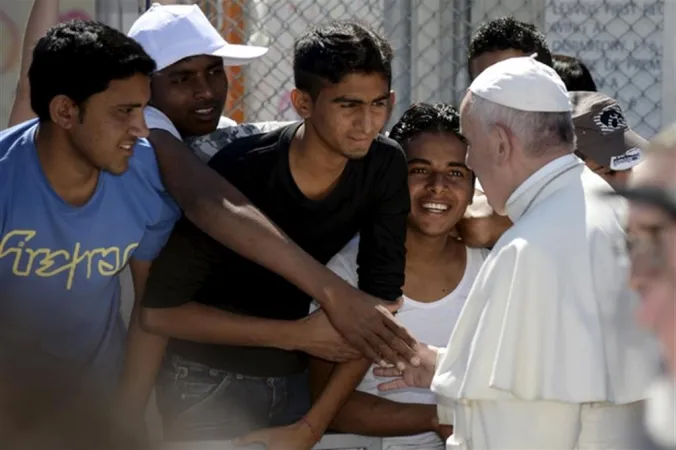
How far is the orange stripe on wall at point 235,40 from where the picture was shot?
518 centimetres

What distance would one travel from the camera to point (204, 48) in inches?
155

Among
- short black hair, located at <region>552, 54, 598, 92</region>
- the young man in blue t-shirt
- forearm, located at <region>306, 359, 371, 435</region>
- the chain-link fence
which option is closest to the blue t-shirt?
the young man in blue t-shirt

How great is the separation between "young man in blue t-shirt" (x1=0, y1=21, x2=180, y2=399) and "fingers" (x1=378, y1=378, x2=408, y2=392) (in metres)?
0.83

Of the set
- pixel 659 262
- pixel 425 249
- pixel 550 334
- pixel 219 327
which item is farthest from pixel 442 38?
pixel 659 262

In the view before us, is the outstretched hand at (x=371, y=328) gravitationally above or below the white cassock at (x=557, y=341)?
below

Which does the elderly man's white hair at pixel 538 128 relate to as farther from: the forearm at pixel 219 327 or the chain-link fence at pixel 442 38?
the chain-link fence at pixel 442 38

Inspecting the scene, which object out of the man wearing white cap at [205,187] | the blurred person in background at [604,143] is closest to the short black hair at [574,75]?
the blurred person in background at [604,143]

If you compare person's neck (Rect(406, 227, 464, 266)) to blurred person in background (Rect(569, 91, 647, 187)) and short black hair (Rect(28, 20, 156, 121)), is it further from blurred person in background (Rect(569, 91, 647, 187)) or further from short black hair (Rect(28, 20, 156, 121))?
short black hair (Rect(28, 20, 156, 121))

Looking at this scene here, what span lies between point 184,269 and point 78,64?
66cm

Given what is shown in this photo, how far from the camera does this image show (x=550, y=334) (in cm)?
265

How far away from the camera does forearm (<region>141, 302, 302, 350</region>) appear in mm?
3518

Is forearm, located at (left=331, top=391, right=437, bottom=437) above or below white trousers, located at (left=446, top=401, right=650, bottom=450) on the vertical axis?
below

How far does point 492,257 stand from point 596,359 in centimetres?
33

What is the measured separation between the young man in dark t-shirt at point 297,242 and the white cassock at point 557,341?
741 millimetres
